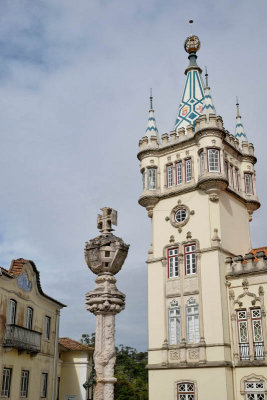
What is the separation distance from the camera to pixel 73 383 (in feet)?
109

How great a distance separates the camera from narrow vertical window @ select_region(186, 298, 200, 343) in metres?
26.8

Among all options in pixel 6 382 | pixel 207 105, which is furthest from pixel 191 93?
pixel 6 382

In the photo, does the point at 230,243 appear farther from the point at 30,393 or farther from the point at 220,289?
the point at 30,393

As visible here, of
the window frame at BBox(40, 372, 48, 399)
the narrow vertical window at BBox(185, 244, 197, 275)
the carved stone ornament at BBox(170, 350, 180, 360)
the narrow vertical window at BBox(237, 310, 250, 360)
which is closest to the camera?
the narrow vertical window at BBox(237, 310, 250, 360)

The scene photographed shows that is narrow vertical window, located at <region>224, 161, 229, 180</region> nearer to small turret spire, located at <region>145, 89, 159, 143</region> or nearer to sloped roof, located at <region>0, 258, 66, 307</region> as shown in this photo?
small turret spire, located at <region>145, 89, 159, 143</region>

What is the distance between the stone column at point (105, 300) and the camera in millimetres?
10174

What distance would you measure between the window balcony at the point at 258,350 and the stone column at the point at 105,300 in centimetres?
1654

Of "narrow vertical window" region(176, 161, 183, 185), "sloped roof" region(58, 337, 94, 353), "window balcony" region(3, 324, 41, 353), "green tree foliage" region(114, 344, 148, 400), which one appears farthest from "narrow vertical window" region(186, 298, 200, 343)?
"green tree foliage" region(114, 344, 148, 400)

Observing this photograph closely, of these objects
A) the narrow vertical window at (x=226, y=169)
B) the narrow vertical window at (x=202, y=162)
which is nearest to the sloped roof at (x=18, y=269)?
the narrow vertical window at (x=202, y=162)

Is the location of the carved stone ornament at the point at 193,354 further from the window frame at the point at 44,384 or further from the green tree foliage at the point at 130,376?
the green tree foliage at the point at 130,376

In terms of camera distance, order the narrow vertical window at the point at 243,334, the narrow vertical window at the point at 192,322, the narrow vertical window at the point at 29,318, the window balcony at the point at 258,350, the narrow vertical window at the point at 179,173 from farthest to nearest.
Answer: the narrow vertical window at the point at 179,173 < the narrow vertical window at the point at 29,318 < the narrow vertical window at the point at 192,322 < the narrow vertical window at the point at 243,334 < the window balcony at the point at 258,350

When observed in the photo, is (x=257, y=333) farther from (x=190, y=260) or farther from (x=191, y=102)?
(x=191, y=102)

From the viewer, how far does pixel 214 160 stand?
28.8m

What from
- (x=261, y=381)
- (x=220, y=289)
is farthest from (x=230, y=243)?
(x=261, y=381)
